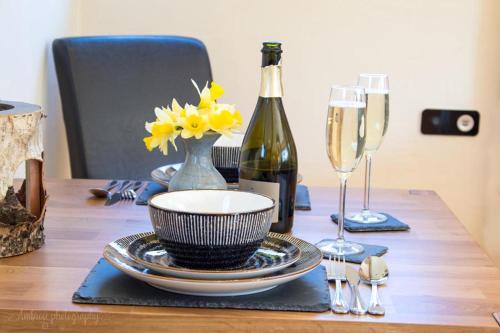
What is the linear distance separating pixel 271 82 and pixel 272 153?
12 centimetres

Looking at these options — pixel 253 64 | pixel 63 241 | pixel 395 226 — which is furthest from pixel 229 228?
pixel 253 64

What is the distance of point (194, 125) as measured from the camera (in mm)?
1201

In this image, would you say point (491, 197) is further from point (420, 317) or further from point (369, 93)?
point (420, 317)

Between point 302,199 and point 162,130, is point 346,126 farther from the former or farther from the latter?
point 302,199

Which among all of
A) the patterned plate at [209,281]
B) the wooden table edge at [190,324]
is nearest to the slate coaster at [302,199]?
the patterned plate at [209,281]

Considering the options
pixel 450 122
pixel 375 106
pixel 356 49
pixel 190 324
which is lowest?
pixel 190 324

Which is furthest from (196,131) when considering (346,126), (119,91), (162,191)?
(119,91)

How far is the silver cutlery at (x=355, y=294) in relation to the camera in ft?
2.87

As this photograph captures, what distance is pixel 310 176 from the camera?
2.54 metres

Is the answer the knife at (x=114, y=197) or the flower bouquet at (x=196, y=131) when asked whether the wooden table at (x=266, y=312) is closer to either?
the knife at (x=114, y=197)

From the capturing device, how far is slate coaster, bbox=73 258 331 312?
0.87 m

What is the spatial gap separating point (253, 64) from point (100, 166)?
0.63 meters

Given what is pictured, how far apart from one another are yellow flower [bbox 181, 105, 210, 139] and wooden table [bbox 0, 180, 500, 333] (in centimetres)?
18

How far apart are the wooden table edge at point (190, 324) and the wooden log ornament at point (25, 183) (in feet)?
0.77
